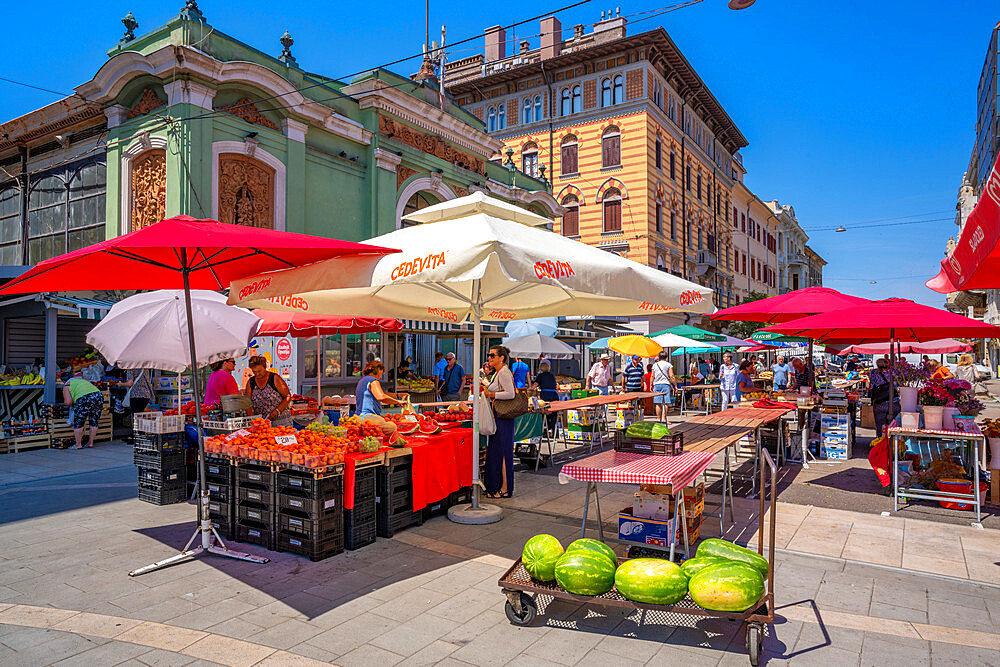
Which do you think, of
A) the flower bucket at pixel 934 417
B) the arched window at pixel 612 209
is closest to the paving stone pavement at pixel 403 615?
the flower bucket at pixel 934 417

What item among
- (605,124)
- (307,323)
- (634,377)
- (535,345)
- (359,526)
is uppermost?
(605,124)

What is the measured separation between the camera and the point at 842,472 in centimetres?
1000

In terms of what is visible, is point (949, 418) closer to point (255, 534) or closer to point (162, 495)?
point (255, 534)

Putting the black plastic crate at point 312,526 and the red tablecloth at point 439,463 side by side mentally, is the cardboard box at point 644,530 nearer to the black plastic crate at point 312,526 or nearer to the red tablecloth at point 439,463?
the red tablecloth at point 439,463

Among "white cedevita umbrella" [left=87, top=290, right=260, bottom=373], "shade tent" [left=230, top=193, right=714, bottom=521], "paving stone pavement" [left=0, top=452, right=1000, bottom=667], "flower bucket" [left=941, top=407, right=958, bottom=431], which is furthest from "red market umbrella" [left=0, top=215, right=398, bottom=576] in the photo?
"flower bucket" [left=941, top=407, right=958, bottom=431]

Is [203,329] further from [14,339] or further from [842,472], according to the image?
[14,339]

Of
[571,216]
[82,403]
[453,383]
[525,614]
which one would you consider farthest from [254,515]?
[571,216]

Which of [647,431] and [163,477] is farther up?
[647,431]

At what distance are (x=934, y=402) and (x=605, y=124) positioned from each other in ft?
84.2

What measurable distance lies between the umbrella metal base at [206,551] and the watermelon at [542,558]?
8.32 ft

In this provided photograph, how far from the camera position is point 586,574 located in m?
4.03

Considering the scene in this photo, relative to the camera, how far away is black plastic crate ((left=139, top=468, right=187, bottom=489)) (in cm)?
756

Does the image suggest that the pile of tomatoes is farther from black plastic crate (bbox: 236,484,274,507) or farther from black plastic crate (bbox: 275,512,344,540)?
black plastic crate (bbox: 275,512,344,540)

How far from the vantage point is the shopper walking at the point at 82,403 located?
39.2 feet
